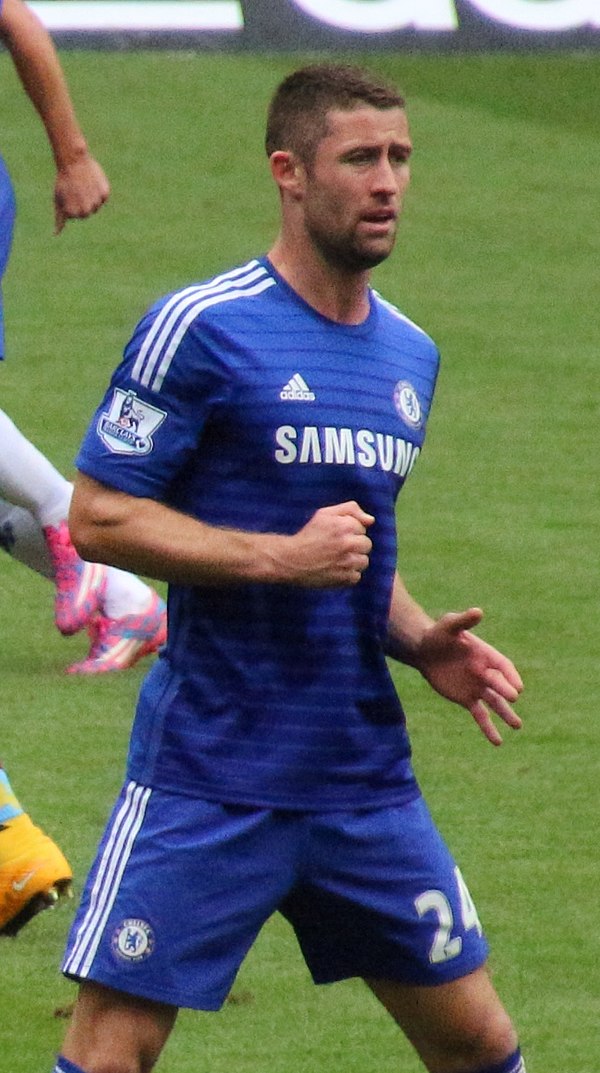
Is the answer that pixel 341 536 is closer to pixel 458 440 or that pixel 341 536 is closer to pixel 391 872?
pixel 391 872

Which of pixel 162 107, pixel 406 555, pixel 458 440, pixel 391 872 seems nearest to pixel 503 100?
pixel 162 107

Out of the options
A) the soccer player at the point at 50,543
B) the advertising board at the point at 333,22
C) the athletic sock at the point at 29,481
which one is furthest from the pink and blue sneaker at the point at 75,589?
the advertising board at the point at 333,22

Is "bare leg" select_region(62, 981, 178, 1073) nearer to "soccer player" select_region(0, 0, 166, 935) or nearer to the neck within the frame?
the neck

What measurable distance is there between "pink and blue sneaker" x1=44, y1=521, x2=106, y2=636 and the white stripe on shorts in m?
2.99

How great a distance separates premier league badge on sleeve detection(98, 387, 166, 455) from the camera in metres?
3.71

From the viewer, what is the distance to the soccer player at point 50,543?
5020 millimetres

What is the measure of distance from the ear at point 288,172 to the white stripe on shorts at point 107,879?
35.9 inches

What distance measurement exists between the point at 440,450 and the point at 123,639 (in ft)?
10.1

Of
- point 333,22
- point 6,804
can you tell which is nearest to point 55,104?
point 6,804

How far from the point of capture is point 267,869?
378 cm

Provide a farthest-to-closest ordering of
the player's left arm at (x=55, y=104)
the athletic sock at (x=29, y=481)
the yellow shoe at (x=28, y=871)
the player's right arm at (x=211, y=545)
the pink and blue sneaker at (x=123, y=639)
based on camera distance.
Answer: the pink and blue sneaker at (x=123, y=639), the athletic sock at (x=29, y=481), the player's left arm at (x=55, y=104), the yellow shoe at (x=28, y=871), the player's right arm at (x=211, y=545)

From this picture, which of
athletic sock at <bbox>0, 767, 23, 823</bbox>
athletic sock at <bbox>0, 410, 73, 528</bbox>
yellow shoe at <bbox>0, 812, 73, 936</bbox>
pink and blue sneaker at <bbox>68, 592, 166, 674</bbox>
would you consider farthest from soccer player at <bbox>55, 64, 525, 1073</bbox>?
pink and blue sneaker at <bbox>68, 592, 166, 674</bbox>

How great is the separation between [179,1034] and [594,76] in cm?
1143

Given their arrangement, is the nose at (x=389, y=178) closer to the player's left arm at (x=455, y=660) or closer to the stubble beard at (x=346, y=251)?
the stubble beard at (x=346, y=251)
